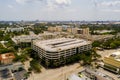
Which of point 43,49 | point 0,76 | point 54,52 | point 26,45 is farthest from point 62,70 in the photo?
point 26,45

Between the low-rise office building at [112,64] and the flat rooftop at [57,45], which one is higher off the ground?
the flat rooftop at [57,45]

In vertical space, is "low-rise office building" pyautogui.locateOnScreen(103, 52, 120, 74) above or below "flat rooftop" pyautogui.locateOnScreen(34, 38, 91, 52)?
below

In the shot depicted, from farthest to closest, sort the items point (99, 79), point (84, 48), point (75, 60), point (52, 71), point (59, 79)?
point (84, 48) → point (75, 60) → point (52, 71) → point (59, 79) → point (99, 79)

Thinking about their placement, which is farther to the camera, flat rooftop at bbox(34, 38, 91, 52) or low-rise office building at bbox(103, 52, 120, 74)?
flat rooftop at bbox(34, 38, 91, 52)

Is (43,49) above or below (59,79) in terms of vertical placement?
above

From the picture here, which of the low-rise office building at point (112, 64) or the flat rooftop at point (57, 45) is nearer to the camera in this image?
the low-rise office building at point (112, 64)

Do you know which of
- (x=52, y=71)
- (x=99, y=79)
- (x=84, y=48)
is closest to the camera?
(x=99, y=79)

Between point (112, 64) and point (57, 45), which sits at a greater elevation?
point (57, 45)

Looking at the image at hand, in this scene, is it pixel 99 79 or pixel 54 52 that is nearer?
pixel 99 79

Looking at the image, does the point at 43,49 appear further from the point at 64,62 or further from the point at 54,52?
the point at 64,62

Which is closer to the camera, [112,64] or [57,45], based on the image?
[112,64]
